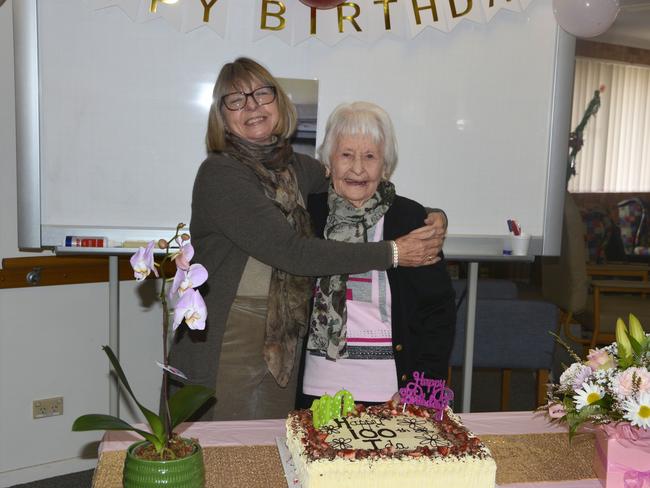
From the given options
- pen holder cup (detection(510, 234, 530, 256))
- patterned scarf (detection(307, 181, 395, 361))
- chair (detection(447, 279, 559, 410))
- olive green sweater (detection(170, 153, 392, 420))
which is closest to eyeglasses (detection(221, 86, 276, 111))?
olive green sweater (detection(170, 153, 392, 420))

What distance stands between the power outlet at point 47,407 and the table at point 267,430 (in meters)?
1.59

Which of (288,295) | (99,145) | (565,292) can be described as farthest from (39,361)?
(565,292)

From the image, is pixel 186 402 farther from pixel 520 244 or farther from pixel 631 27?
pixel 631 27

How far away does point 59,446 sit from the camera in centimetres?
301

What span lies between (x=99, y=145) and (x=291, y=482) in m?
1.63

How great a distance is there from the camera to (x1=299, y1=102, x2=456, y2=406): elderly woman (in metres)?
1.86

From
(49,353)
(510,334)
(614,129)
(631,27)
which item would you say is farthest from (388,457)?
(614,129)

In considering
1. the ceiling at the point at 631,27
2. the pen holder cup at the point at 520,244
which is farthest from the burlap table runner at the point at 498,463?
the ceiling at the point at 631,27

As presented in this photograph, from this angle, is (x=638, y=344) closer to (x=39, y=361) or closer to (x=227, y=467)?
(x=227, y=467)

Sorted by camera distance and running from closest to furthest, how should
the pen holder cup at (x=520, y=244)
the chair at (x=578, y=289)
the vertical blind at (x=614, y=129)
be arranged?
1. the pen holder cup at (x=520, y=244)
2. the chair at (x=578, y=289)
3. the vertical blind at (x=614, y=129)

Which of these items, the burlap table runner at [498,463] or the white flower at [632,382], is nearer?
the white flower at [632,382]

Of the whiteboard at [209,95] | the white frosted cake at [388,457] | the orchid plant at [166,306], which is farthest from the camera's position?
the whiteboard at [209,95]

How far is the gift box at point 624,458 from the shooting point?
129cm

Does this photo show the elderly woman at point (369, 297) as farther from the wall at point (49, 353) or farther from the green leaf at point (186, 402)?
the wall at point (49, 353)
